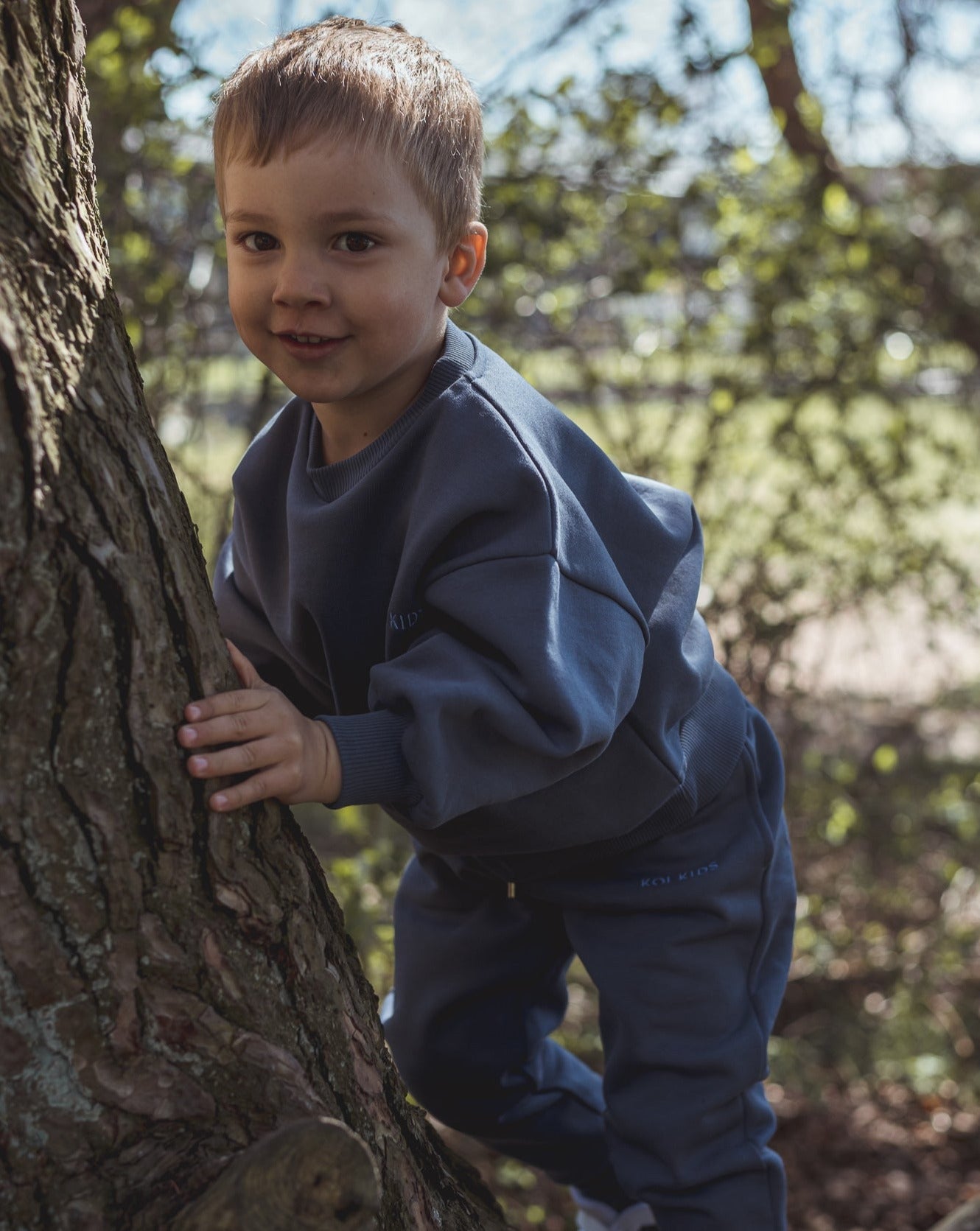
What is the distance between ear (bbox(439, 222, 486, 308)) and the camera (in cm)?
170

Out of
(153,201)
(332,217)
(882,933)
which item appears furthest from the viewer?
(882,933)

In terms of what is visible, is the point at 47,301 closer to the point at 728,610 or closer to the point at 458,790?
the point at 458,790

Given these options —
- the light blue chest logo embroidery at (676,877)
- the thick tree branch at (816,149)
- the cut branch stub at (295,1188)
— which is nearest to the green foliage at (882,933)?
the thick tree branch at (816,149)

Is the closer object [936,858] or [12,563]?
[12,563]

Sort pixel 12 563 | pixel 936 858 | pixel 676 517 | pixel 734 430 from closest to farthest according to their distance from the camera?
1. pixel 12 563
2. pixel 676 517
3. pixel 734 430
4. pixel 936 858

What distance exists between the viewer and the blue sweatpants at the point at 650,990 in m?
1.91

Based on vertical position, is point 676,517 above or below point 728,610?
above

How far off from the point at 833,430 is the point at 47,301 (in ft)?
11.8

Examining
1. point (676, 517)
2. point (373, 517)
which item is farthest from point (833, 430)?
point (373, 517)

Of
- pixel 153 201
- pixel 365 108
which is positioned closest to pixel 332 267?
pixel 365 108

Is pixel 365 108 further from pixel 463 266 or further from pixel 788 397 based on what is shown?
pixel 788 397

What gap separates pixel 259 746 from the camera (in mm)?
1310

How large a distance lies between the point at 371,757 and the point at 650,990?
753 millimetres

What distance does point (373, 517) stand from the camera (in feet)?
5.47
